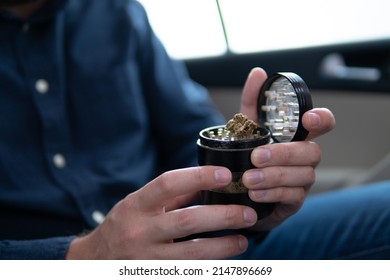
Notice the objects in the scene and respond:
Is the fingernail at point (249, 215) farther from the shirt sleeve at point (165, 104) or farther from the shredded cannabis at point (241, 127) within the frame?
the shirt sleeve at point (165, 104)

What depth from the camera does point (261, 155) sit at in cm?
56

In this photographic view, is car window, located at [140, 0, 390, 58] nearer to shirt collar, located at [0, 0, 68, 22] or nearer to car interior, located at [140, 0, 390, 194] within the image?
car interior, located at [140, 0, 390, 194]

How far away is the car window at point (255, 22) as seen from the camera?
0.81 meters

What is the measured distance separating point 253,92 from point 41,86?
0.31 meters

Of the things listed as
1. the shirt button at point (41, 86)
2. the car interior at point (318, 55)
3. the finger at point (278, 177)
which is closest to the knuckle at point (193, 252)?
the finger at point (278, 177)

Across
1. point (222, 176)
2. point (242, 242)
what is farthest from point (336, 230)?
point (222, 176)

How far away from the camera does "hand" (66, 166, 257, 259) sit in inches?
22.5

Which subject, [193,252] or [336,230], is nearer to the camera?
[193,252]

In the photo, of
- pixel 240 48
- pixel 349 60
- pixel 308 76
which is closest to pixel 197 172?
pixel 240 48

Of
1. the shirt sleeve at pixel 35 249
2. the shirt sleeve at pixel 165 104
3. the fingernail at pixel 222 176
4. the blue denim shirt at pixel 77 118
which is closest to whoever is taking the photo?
the fingernail at pixel 222 176

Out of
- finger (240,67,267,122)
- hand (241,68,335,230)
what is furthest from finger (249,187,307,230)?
finger (240,67,267,122)

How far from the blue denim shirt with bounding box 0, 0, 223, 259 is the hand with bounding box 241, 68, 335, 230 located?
0.24 metres

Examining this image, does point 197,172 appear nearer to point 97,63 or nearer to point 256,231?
point 256,231

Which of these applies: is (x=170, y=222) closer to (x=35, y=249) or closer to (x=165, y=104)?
(x=35, y=249)
